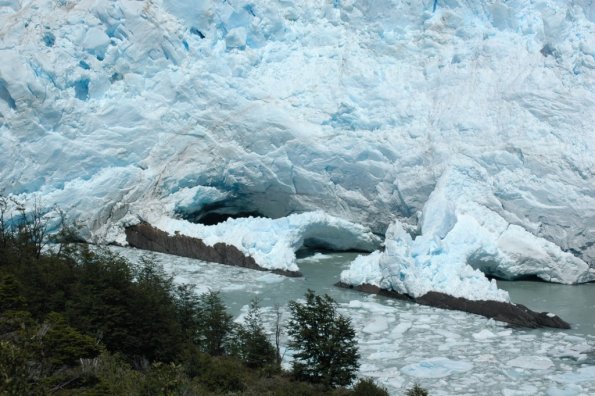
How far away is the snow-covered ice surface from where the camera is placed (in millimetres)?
8742

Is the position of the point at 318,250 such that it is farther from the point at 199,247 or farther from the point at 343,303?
the point at 343,303

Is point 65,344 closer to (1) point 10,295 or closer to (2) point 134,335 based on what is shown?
(1) point 10,295

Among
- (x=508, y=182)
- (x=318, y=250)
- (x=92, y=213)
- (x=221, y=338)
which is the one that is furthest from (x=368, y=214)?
(x=221, y=338)

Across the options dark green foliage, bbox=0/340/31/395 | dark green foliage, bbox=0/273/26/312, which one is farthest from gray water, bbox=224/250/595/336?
dark green foliage, bbox=0/340/31/395

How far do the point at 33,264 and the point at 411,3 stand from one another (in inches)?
518

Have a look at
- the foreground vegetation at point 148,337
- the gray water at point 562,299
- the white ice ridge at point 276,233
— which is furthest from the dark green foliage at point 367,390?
the white ice ridge at point 276,233

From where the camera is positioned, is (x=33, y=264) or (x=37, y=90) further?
(x=37, y=90)

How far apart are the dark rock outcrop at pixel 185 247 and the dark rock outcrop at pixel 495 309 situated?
3.36 metres

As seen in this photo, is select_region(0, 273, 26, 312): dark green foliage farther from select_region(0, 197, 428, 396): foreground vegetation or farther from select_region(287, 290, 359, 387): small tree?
select_region(287, 290, 359, 387): small tree

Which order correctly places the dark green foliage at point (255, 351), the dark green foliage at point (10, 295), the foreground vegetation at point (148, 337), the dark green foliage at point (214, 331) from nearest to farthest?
the foreground vegetation at point (148, 337) → the dark green foliage at point (10, 295) → the dark green foliage at point (255, 351) → the dark green foliage at point (214, 331)

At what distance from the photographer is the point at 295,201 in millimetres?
17750

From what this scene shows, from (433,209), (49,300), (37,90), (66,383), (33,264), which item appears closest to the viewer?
(66,383)

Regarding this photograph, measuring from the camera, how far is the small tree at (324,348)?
26.7ft

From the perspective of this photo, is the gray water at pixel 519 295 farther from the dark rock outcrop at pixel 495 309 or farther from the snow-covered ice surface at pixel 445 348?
the dark rock outcrop at pixel 495 309
